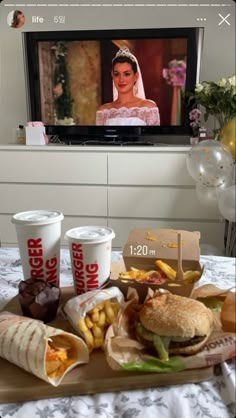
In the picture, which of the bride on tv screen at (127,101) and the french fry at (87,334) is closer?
the french fry at (87,334)

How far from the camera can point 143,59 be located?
8.59 ft

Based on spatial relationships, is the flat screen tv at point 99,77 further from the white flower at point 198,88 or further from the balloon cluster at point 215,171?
the balloon cluster at point 215,171

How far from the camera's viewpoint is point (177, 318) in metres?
0.65

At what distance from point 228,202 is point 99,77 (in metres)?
2.19

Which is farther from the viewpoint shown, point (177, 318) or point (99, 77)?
point (99, 77)

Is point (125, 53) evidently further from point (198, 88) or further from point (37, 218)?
point (37, 218)

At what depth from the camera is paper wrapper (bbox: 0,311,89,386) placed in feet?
2.02

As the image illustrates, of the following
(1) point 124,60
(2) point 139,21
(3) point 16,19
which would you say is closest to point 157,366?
(1) point 124,60

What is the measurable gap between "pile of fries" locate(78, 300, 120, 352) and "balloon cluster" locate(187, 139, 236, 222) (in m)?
0.29

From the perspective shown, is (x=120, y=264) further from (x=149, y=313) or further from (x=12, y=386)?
(x=12, y=386)

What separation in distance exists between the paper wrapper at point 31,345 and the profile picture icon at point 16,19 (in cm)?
265

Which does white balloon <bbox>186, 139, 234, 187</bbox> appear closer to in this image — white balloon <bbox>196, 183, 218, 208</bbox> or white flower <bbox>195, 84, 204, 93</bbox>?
white balloon <bbox>196, 183, 218, 208</bbox>

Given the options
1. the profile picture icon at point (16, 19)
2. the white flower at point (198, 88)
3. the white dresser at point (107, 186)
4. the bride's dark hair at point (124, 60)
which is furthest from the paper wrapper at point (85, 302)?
the profile picture icon at point (16, 19)

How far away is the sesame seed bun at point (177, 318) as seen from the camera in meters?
0.64
